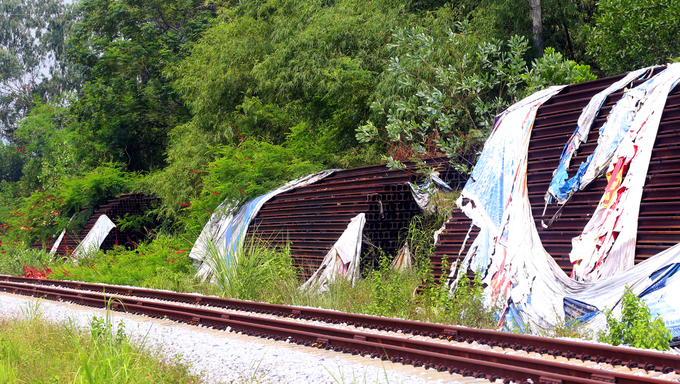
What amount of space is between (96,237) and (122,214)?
1.44 metres

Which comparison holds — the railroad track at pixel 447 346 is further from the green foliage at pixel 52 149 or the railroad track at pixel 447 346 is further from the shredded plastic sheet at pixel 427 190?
the green foliage at pixel 52 149

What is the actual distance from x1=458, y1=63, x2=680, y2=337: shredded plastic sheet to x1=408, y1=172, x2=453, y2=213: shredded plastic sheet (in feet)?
7.74

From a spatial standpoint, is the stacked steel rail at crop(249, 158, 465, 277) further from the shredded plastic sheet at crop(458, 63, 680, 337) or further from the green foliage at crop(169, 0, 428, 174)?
the green foliage at crop(169, 0, 428, 174)

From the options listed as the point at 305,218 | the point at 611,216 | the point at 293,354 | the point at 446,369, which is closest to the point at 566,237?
the point at 611,216

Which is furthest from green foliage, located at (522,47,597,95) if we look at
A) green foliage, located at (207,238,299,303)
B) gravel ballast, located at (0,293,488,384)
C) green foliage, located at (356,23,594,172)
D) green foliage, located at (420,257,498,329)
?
gravel ballast, located at (0,293,488,384)

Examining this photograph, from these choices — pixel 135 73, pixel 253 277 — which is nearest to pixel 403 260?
pixel 253 277

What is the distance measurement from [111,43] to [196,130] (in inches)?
535

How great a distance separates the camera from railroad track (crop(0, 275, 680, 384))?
5715 mm

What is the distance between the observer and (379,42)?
65.8ft

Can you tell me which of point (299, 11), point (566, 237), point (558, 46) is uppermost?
point (299, 11)

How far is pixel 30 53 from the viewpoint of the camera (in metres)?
68.7

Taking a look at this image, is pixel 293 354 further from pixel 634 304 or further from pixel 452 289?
pixel 634 304

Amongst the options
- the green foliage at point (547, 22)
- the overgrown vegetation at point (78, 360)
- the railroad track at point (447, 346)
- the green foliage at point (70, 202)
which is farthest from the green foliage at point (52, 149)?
the overgrown vegetation at point (78, 360)

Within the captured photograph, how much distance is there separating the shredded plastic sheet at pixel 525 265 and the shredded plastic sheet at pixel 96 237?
18802mm
